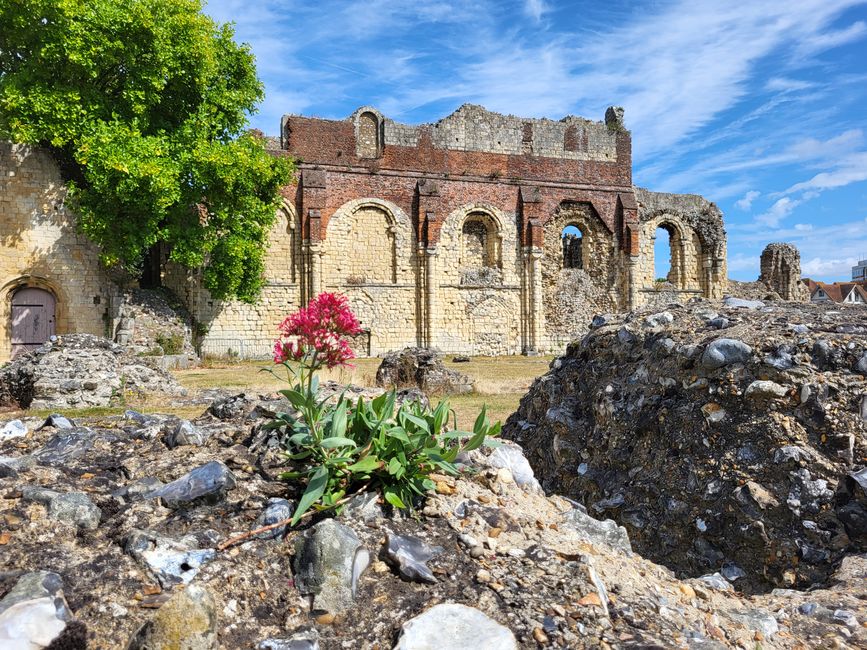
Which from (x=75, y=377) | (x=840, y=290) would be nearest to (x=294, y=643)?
(x=75, y=377)

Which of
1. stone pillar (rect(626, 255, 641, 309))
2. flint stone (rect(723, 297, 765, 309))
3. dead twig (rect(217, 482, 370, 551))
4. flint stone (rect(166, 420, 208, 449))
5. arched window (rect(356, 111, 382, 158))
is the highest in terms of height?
arched window (rect(356, 111, 382, 158))

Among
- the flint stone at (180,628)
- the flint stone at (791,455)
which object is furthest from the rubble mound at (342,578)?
the flint stone at (791,455)

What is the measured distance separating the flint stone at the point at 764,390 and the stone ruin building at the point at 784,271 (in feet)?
95.1

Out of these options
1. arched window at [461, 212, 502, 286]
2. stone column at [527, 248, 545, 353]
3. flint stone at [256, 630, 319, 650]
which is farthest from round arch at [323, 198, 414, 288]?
flint stone at [256, 630, 319, 650]

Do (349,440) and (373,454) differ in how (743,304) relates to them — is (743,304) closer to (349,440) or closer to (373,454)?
(373,454)

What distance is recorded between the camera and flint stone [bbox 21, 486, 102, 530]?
2436 millimetres

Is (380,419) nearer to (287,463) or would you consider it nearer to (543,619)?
(287,463)

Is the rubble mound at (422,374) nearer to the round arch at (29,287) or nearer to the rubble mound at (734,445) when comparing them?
the rubble mound at (734,445)

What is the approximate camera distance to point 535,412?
552 cm

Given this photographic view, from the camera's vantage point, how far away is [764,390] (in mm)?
3574

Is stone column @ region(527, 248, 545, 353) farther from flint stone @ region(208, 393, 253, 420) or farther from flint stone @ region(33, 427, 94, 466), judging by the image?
flint stone @ region(33, 427, 94, 466)

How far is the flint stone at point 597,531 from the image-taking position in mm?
2754

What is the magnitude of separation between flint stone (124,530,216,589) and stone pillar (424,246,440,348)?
2026 centimetres

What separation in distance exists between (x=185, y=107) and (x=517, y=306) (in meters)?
13.8
